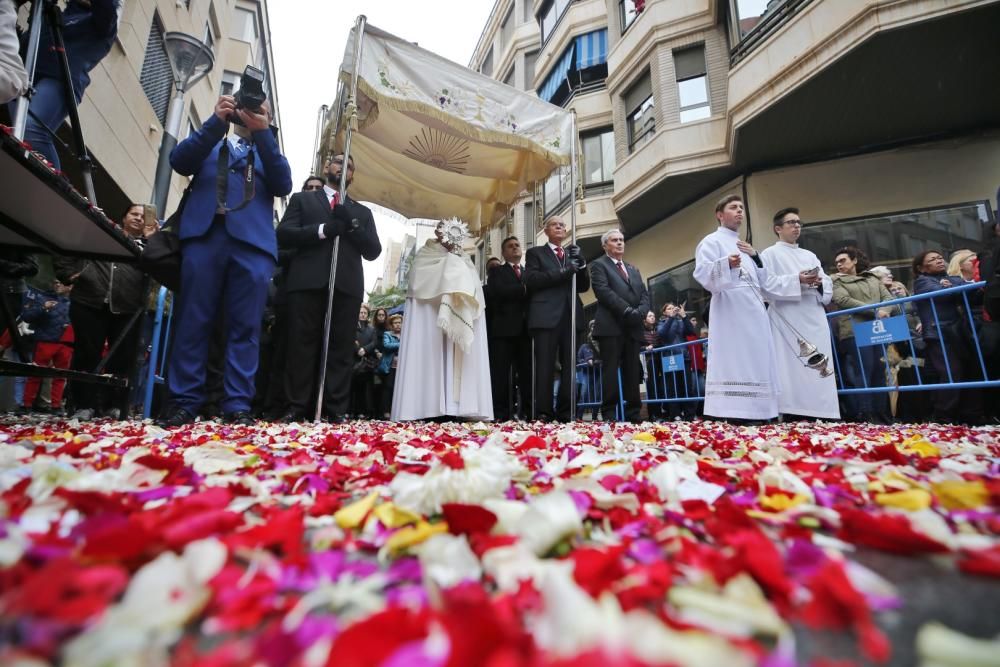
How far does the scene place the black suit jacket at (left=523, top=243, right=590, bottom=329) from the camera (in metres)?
4.72

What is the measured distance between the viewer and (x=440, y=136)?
531cm

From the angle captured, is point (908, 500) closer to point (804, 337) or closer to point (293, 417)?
point (293, 417)

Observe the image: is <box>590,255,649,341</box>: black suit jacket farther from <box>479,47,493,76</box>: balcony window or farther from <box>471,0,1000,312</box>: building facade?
<box>479,47,493,76</box>: balcony window

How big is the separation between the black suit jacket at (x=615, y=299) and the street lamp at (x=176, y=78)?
427 cm

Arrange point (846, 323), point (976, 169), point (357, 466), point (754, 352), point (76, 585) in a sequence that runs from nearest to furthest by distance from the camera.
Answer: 1. point (76, 585)
2. point (357, 466)
3. point (754, 352)
4. point (846, 323)
5. point (976, 169)

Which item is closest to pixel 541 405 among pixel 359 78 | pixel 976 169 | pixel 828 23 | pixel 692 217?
pixel 359 78

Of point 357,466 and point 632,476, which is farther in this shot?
point 357,466

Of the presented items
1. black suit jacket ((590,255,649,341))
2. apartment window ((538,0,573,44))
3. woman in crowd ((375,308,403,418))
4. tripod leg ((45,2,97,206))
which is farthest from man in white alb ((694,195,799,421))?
apartment window ((538,0,573,44))

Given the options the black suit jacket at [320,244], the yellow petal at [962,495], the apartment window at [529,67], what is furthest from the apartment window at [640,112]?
the yellow petal at [962,495]

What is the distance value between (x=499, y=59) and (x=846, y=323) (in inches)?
693

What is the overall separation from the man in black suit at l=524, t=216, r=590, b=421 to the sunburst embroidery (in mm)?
1460

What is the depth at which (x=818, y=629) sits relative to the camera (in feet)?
1.61

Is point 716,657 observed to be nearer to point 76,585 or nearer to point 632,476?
point 76,585

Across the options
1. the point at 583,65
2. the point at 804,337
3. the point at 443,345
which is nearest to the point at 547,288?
the point at 443,345
